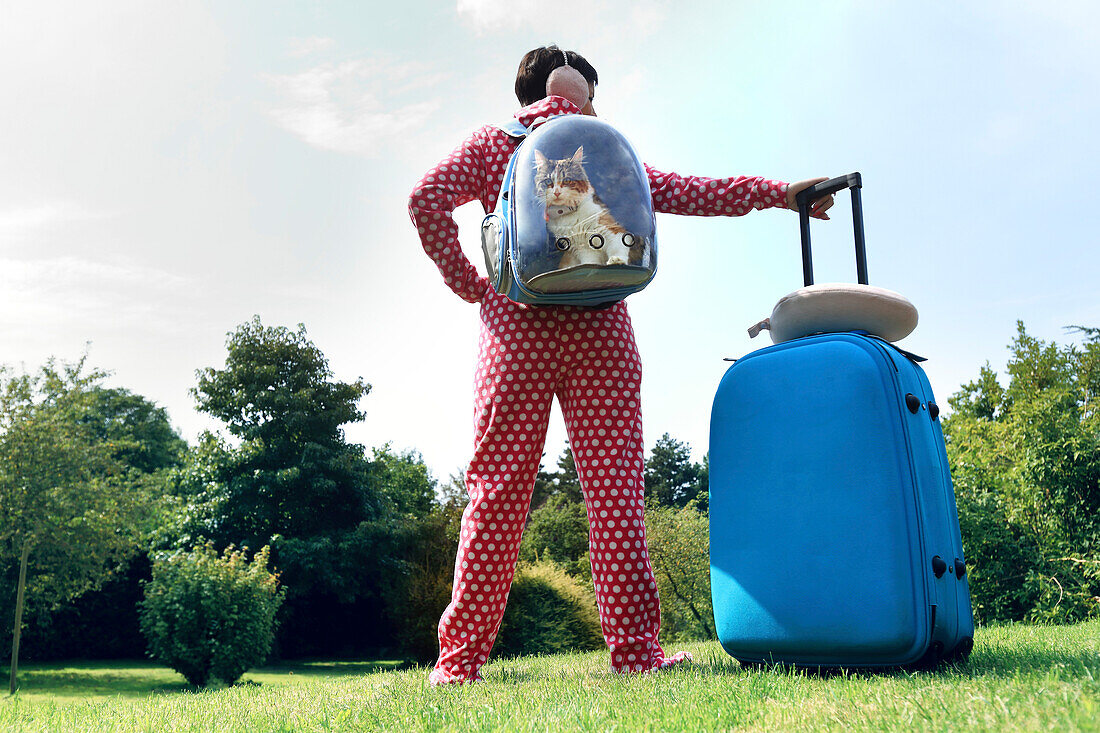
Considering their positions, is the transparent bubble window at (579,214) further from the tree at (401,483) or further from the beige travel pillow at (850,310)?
the tree at (401,483)

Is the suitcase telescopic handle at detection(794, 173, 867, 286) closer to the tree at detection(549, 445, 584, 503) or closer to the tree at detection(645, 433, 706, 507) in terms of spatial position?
the tree at detection(549, 445, 584, 503)

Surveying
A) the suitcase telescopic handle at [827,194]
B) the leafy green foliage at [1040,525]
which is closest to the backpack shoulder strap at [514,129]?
the suitcase telescopic handle at [827,194]

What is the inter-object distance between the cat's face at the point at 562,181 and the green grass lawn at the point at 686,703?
1341 millimetres

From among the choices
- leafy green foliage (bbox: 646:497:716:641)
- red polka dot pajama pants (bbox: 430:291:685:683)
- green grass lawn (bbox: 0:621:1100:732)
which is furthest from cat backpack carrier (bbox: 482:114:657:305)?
leafy green foliage (bbox: 646:497:716:641)

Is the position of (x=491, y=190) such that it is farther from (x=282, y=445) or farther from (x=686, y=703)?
(x=282, y=445)

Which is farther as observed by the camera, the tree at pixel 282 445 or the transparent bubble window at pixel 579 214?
the tree at pixel 282 445

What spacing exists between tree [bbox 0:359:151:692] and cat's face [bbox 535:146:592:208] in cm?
1330

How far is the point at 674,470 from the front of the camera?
28578 millimetres

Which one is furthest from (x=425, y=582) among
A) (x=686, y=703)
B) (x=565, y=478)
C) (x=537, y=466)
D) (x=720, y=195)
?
(x=565, y=478)

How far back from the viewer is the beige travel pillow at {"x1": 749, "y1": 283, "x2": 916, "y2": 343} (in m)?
2.29

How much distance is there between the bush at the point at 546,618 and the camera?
9852 mm

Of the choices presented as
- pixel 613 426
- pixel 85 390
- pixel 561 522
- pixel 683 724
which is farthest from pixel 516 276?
pixel 85 390

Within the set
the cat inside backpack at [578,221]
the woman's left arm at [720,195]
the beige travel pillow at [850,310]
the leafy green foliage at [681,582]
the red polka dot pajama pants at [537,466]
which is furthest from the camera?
the leafy green foliage at [681,582]

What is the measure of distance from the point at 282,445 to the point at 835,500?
1755cm
